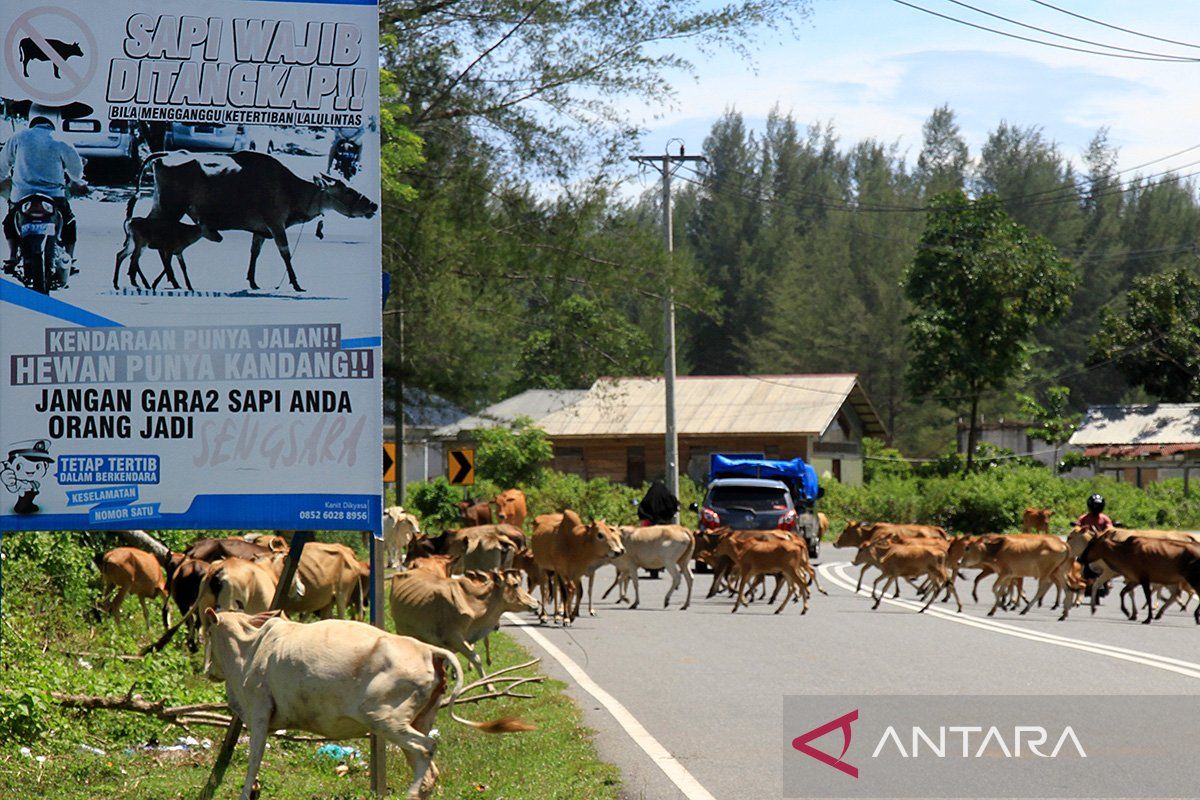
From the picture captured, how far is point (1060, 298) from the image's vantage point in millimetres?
65750

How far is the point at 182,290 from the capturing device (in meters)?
8.61

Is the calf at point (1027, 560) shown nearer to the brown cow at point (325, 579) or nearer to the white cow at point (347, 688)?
the brown cow at point (325, 579)

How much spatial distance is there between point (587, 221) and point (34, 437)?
2127cm

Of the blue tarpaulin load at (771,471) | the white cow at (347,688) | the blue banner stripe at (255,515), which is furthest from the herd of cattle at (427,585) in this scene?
the blue tarpaulin load at (771,471)

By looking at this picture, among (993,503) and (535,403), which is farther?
(535,403)

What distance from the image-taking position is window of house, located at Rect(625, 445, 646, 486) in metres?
66.2

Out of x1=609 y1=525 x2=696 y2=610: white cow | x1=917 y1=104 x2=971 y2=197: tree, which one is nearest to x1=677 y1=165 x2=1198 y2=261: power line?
x1=917 y1=104 x2=971 y2=197: tree

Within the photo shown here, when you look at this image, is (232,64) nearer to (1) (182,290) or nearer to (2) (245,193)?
(2) (245,193)

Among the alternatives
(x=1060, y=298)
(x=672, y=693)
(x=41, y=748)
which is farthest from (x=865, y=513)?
(x=41, y=748)

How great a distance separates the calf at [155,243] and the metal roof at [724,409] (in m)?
51.8

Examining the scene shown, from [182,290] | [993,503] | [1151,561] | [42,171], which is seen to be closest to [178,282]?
[182,290]

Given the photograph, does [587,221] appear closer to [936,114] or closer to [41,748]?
[41,748]

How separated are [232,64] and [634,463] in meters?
58.0

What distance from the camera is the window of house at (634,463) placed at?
6619 cm
